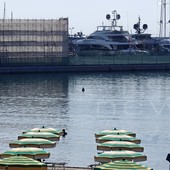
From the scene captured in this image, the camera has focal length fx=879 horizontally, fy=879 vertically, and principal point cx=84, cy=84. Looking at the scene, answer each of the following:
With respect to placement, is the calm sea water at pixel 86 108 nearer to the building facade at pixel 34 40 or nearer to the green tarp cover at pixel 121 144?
the green tarp cover at pixel 121 144

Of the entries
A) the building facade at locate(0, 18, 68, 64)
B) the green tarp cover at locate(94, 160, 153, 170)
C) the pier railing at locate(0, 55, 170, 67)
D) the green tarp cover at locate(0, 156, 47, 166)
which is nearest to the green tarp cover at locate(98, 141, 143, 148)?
the green tarp cover at locate(0, 156, 47, 166)

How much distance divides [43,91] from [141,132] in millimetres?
44530

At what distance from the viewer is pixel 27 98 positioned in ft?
349

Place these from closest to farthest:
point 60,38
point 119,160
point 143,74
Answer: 1. point 119,160
2. point 143,74
3. point 60,38

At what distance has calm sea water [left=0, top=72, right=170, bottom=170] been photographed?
213 ft

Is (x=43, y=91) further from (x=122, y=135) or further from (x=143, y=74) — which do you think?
(x=122, y=135)

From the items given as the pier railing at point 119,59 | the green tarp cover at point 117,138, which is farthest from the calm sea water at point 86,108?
the pier railing at point 119,59

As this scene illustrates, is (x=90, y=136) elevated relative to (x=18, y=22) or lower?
lower

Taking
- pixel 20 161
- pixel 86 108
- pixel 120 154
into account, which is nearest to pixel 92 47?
pixel 86 108

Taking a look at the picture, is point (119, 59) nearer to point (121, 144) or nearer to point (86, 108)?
point (86, 108)

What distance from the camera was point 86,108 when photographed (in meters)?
95.0

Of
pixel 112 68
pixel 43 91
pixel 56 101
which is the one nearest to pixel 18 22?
pixel 112 68

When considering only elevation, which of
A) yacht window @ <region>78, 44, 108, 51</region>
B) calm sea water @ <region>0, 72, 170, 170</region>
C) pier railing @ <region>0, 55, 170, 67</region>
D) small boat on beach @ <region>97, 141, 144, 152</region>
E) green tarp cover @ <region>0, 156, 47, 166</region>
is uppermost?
yacht window @ <region>78, 44, 108, 51</region>

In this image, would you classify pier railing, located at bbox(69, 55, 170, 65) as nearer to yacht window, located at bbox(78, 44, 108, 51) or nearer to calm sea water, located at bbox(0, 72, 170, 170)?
calm sea water, located at bbox(0, 72, 170, 170)
